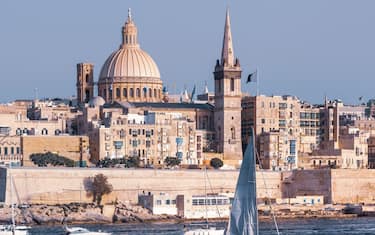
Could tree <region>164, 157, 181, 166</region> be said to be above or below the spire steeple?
below

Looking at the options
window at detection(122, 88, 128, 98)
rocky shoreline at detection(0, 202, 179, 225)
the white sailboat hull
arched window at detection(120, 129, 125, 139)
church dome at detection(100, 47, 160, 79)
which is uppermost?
church dome at detection(100, 47, 160, 79)

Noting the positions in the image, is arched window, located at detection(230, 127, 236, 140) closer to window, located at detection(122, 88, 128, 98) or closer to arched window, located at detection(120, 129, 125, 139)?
arched window, located at detection(120, 129, 125, 139)

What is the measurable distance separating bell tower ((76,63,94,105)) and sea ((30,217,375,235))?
3075 cm

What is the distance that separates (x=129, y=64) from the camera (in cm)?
9300

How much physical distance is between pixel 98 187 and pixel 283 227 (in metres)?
14.2

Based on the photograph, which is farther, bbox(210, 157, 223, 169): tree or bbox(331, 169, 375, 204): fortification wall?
bbox(210, 157, 223, 169): tree

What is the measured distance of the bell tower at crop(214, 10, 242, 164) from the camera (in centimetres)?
8656

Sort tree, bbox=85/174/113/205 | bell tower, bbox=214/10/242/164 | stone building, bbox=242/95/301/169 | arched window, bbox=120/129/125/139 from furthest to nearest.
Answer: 1. bell tower, bbox=214/10/242/164
2. stone building, bbox=242/95/301/169
3. arched window, bbox=120/129/125/139
4. tree, bbox=85/174/113/205

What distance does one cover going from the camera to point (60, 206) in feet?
223

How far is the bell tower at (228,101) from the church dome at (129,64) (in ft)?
23.8

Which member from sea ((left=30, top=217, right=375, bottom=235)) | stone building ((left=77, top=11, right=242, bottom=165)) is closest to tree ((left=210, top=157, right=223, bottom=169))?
stone building ((left=77, top=11, right=242, bottom=165))

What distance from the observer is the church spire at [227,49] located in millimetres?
87312

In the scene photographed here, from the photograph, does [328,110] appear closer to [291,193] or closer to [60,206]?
[291,193]

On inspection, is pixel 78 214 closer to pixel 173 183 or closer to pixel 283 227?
pixel 173 183
